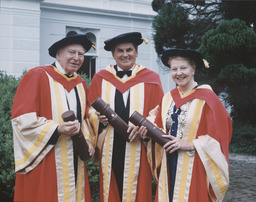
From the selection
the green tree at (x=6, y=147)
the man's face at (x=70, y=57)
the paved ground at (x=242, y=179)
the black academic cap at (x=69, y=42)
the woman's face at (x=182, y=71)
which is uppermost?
the black academic cap at (x=69, y=42)

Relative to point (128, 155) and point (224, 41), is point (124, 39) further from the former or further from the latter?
point (224, 41)

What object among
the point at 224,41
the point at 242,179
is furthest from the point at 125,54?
the point at 224,41

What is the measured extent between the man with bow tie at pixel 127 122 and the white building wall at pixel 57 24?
7889 millimetres

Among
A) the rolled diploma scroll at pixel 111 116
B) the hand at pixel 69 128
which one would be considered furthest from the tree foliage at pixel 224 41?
the hand at pixel 69 128

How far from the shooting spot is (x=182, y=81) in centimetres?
300

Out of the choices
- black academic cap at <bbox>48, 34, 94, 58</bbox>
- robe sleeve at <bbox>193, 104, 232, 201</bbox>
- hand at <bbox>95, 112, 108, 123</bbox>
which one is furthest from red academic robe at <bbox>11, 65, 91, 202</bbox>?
robe sleeve at <bbox>193, 104, 232, 201</bbox>

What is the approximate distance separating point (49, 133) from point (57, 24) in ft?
30.0

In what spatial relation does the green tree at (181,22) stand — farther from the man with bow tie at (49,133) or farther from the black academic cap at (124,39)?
the man with bow tie at (49,133)

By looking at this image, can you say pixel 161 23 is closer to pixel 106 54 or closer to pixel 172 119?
pixel 106 54

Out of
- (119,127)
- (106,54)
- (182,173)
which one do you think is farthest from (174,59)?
(106,54)

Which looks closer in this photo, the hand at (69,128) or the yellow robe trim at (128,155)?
the hand at (69,128)

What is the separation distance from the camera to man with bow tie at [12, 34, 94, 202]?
2.98 m

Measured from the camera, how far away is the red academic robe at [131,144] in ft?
11.1

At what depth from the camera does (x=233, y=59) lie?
8492 mm
